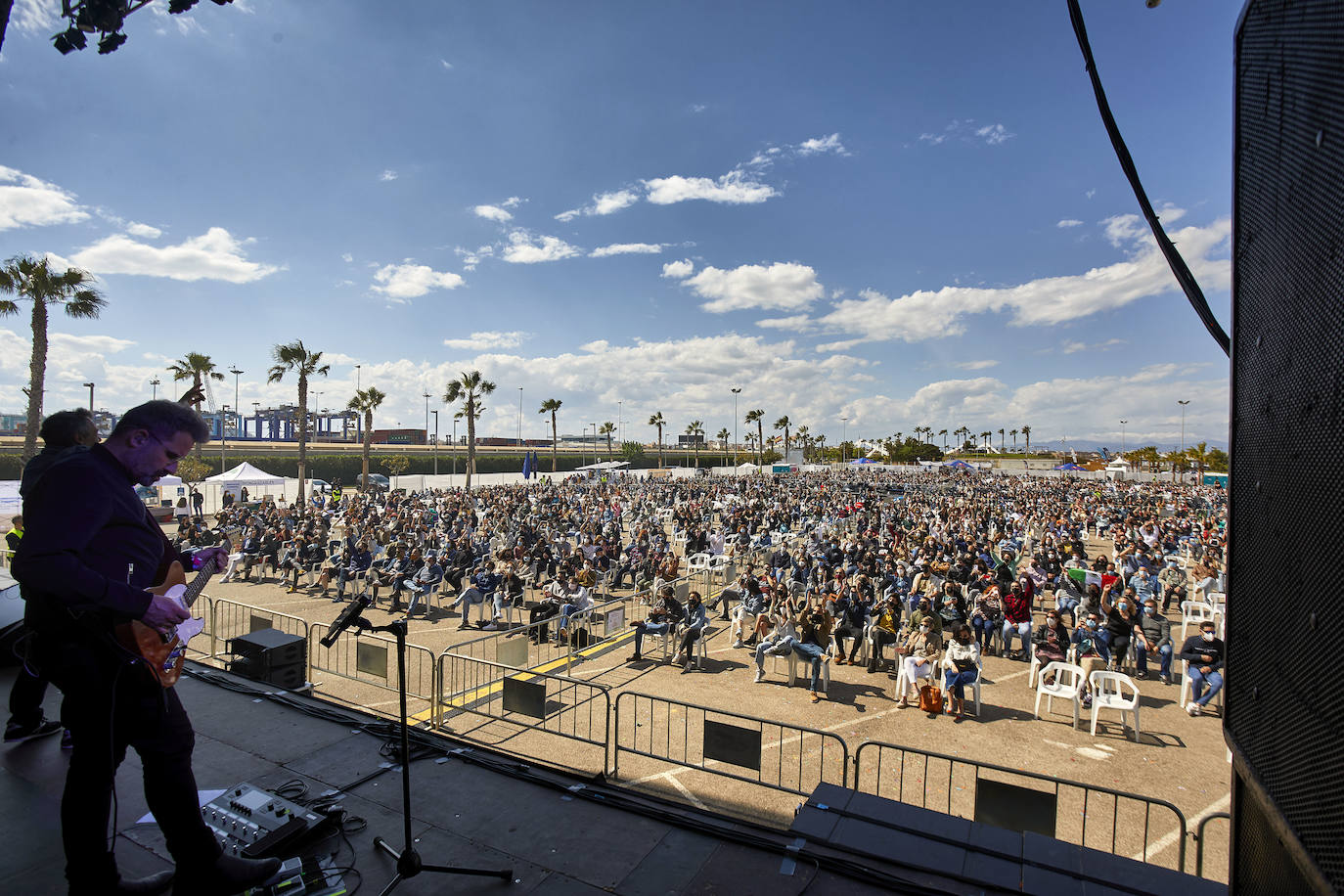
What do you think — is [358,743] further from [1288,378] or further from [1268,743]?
[1288,378]

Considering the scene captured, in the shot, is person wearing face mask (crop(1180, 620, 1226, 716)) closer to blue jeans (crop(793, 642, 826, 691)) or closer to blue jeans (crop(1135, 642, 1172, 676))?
blue jeans (crop(1135, 642, 1172, 676))

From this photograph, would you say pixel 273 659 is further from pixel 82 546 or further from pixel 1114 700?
pixel 1114 700

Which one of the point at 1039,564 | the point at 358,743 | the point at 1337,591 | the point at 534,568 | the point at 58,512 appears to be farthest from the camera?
the point at 534,568

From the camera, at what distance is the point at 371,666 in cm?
842

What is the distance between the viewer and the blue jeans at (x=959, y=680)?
8469 millimetres

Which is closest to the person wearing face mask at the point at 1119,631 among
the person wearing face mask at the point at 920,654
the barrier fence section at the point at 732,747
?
the person wearing face mask at the point at 920,654

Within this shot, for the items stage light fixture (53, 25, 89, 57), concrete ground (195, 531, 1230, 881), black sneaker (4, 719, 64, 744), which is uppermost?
stage light fixture (53, 25, 89, 57)

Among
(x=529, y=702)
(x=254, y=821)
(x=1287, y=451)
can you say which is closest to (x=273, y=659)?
(x=529, y=702)

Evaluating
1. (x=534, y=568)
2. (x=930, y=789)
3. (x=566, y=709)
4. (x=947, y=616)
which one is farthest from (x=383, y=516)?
(x=930, y=789)

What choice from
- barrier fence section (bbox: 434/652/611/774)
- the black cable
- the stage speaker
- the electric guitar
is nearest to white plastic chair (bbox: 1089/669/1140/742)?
barrier fence section (bbox: 434/652/611/774)

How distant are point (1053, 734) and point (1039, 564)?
839 centimetres

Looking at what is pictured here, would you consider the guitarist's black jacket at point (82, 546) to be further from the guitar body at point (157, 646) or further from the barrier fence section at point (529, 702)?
the barrier fence section at point (529, 702)

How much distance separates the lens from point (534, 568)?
635 inches

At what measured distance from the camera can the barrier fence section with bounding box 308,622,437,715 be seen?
8227 millimetres
